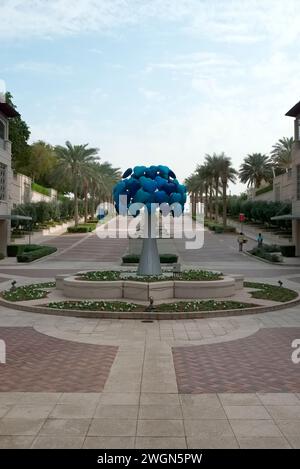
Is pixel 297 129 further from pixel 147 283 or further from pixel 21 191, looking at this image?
pixel 21 191

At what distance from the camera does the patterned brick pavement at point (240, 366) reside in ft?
27.5

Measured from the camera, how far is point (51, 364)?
975 centimetres

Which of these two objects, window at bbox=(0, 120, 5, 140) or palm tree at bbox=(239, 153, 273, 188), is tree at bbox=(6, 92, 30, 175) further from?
palm tree at bbox=(239, 153, 273, 188)

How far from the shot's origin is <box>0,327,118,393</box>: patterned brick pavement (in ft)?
27.6

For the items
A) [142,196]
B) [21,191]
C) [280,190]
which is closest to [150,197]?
[142,196]

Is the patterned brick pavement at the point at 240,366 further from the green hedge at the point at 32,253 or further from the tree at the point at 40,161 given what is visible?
the tree at the point at 40,161

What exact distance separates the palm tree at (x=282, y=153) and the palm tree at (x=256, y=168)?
1867 mm


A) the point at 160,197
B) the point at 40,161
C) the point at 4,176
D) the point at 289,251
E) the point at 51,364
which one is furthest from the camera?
the point at 40,161

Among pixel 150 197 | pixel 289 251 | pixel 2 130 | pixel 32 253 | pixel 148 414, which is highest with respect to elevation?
pixel 2 130

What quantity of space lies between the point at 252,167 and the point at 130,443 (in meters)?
80.6

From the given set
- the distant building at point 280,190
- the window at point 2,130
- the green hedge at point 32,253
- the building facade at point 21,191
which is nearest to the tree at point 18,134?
the building facade at point 21,191

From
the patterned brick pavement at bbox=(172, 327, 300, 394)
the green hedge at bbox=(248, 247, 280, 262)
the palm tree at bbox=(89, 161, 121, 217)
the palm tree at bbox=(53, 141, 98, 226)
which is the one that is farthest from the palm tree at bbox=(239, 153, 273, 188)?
the patterned brick pavement at bbox=(172, 327, 300, 394)

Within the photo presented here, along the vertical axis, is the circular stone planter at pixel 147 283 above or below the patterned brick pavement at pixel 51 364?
above

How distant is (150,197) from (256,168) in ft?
219
